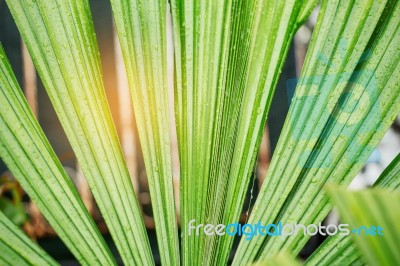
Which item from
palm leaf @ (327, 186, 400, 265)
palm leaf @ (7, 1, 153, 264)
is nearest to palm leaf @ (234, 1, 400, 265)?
palm leaf @ (7, 1, 153, 264)

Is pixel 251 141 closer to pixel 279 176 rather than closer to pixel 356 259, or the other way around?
pixel 279 176

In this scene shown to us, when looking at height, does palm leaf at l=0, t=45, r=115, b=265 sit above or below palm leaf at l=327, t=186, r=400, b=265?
above

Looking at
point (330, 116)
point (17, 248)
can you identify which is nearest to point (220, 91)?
point (330, 116)

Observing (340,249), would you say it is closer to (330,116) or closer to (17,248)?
(330,116)

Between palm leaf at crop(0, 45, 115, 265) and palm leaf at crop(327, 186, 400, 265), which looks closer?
palm leaf at crop(327, 186, 400, 265)

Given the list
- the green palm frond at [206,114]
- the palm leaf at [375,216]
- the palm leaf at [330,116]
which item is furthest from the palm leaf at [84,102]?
the palm leaf at [375,216]

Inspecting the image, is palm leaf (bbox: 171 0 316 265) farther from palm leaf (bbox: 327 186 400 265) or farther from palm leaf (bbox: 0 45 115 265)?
palm leaf (bbox: 327 186 400 265)

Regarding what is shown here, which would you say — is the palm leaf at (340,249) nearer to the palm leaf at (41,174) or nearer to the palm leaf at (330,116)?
the palm leaf at (330,116)
